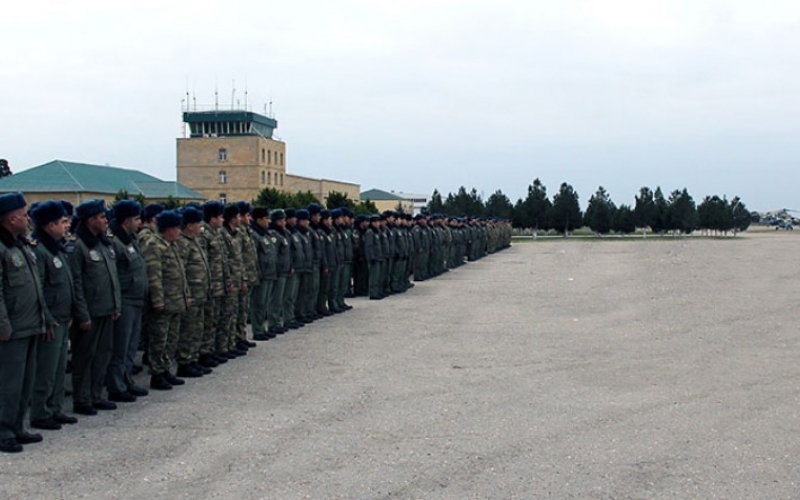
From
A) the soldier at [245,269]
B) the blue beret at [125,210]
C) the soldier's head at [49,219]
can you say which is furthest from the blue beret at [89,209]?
the soldier at [245,269]

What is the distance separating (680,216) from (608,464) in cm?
7047

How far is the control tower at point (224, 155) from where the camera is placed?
83.4 m

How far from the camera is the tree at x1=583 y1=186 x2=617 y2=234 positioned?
73.6m

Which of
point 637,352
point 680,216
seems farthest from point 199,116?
point 637,352

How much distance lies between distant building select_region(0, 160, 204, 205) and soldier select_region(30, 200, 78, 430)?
57666mm

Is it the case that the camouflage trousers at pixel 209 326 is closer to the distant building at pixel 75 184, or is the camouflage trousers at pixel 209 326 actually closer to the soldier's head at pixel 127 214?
the soldier's head at pixel 127 214

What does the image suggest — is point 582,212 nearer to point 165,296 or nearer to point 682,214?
point 682,214

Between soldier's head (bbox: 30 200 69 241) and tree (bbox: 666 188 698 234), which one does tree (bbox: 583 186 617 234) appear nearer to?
tree (bbox: 666 188 698 234)

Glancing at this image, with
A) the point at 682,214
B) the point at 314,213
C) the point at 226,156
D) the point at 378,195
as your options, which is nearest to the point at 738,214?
the point at 682,214

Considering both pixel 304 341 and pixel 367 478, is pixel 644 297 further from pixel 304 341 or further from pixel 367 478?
pixel 367 478

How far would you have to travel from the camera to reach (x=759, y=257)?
33.8 m

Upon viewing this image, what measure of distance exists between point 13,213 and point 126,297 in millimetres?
1845

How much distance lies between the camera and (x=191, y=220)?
31.0ft

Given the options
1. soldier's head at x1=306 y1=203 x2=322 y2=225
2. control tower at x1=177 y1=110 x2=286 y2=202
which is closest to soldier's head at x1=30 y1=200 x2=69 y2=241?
soldier's head at x1=306 y1=203 x2=322 y2=225
